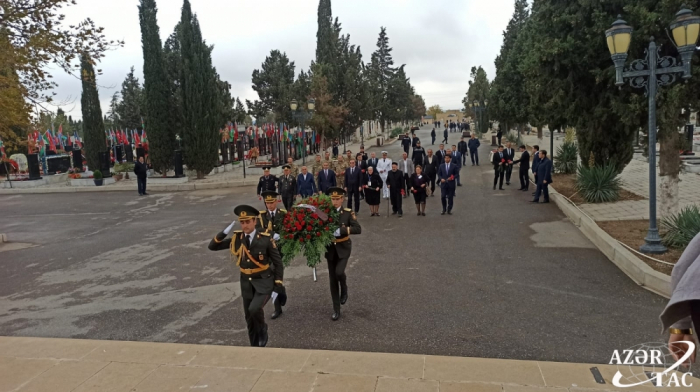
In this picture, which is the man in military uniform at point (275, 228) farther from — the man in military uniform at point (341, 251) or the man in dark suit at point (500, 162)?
the man in dark suit at point (500, 162)

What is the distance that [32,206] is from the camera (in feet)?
68.6

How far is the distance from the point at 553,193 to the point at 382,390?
45.2ft

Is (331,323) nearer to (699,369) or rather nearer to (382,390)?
(382,390)

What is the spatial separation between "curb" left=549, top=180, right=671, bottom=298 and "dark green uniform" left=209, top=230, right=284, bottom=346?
5559 mm

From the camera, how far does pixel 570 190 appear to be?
1702 centimetres

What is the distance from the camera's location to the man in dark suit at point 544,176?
15.2m

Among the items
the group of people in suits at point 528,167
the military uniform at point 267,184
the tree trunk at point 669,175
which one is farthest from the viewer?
the group of people in suits at point 528,167

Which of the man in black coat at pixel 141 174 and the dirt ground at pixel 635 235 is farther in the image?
the man in black coat at pixel 141 174

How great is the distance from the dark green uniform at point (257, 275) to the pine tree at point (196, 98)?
75.6 feet

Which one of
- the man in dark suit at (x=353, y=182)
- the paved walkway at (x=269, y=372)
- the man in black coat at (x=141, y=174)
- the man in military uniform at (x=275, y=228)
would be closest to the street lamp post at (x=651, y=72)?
the paved walkway at (x=269, y=372)

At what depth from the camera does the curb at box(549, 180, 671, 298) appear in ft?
23.8

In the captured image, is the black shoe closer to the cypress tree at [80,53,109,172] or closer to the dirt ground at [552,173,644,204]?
the dirt ground at [552,173,644,204]

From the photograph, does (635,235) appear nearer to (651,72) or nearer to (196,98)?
(651,72)

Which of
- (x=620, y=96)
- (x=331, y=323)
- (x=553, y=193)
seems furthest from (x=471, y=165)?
(x=331, y=323)
